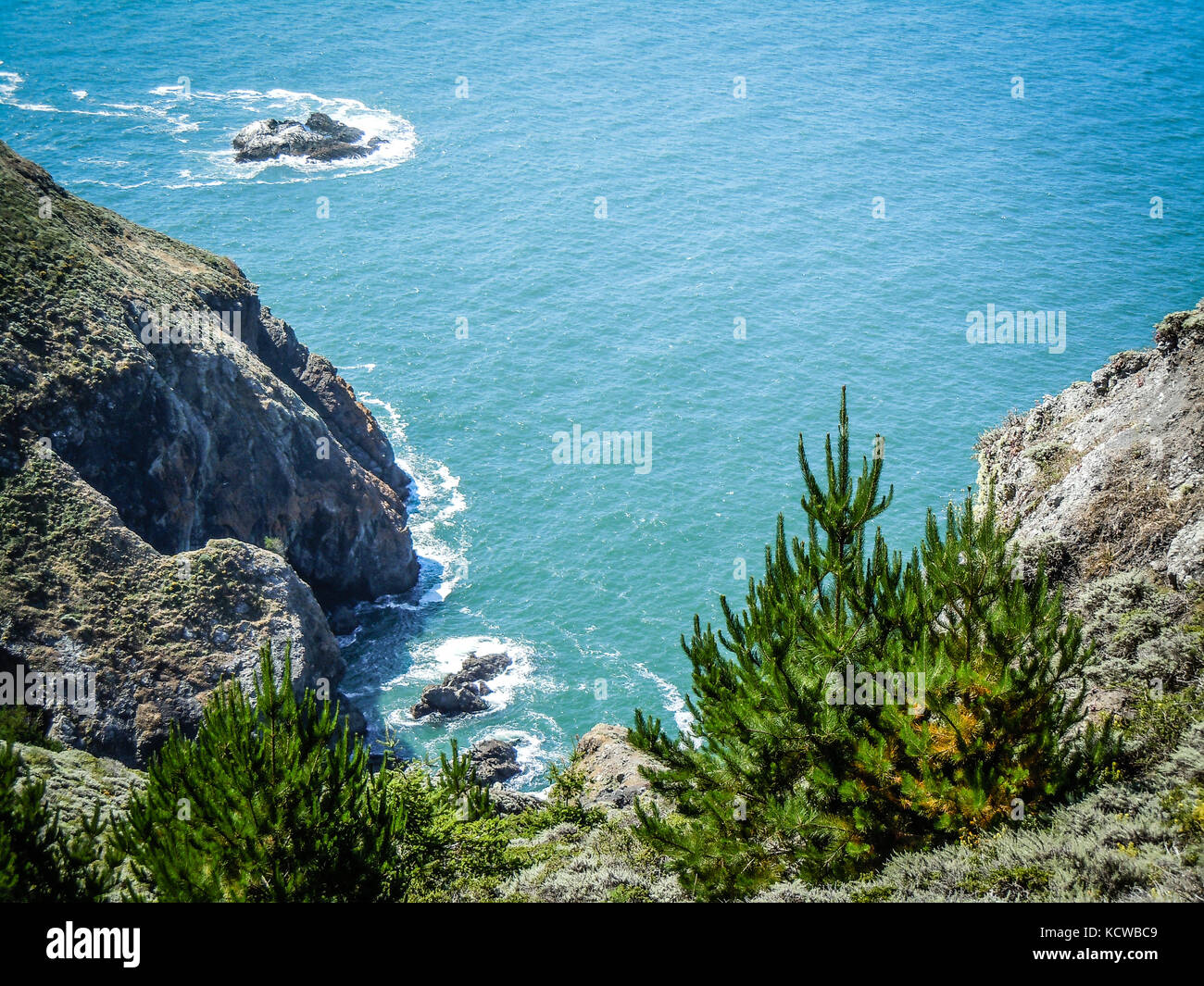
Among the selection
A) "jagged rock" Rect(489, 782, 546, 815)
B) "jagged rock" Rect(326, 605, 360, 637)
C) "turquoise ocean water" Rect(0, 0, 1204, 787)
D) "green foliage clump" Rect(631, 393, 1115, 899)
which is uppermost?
"turquoise ocean water" Rect(0, 0, 1204, 787)

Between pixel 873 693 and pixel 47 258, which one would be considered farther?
pixel 47 258

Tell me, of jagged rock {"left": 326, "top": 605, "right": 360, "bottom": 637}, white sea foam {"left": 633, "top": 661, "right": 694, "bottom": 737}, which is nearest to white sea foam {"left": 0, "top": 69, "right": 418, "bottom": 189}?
jagged rock {"left": 326, "top": 605, "right": 360, "bottom": 637}

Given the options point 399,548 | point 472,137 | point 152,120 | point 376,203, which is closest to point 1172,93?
point 472,137

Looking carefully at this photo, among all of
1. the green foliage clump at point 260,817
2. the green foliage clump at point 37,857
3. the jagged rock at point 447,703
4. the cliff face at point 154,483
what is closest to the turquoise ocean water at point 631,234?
the jagged rock at point 447,703

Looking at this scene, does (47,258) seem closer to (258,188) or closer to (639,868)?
(639,868)

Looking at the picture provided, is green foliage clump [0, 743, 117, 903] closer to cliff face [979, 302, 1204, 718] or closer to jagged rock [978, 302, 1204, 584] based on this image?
cliff face [979, 302, 1204, 718]

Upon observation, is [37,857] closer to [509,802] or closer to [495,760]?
[509,802]

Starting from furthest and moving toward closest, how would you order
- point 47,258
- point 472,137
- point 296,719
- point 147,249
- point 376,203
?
point 472,137 < point 376,203 < point 147,249 < point 47,258 < point 296,719
